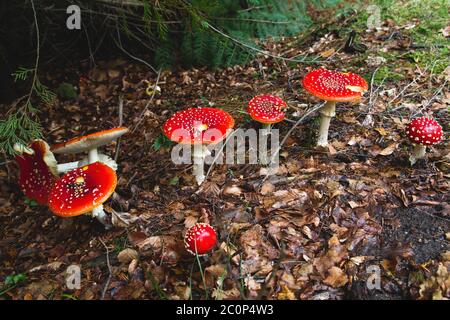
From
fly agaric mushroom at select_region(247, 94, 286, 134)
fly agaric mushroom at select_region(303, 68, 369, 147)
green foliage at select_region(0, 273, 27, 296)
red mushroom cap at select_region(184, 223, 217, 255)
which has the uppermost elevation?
fly agaric mushroom at select_region(303, 68, 369, 147)

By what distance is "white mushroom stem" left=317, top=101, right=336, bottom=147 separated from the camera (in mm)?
4320

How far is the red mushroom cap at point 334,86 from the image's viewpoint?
3910 mm

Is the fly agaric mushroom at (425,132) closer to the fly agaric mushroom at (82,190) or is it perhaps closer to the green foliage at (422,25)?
the green foliage at (422,25)

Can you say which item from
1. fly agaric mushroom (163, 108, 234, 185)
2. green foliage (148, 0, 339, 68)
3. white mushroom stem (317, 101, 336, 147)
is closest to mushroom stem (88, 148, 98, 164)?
fly agaric mushroom (163, 108, 234, 185)

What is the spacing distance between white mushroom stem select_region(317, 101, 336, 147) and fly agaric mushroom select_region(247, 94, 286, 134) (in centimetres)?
51

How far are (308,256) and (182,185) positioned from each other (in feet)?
6.05

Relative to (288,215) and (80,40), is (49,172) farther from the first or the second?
(80,40)

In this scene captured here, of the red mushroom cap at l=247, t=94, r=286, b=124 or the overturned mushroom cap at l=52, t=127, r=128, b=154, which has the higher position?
the red mushroom cap at l=247, t=94, r=286, b=124

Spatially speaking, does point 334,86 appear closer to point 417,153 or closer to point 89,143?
point 417,153

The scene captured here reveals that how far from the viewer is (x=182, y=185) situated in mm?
4531

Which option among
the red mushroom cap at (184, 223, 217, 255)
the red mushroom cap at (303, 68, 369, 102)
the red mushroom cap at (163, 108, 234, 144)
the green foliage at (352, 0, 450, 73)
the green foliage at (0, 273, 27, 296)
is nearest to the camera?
the red mushroom cap at (184, 223, 217, 255)

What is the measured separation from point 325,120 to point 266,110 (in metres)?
0.78

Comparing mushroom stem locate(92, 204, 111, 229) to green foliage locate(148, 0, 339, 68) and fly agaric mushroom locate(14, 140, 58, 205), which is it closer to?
fly agaric mushroom locate(14, 140, 58, 205)

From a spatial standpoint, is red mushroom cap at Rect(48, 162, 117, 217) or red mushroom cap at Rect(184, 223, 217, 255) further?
red mushroom cap at Rect(48, 162, 117, 217)
